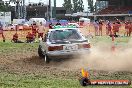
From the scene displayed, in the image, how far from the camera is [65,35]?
15203 millimetres

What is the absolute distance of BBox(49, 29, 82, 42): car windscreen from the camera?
49.3 ft

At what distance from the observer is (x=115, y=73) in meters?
11.3

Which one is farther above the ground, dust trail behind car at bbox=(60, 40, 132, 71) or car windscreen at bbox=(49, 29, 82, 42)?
car windscreen at bbox=(49, 29, 82, 42)

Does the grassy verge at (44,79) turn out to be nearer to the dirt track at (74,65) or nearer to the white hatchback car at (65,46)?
the dirt track at (74,65)

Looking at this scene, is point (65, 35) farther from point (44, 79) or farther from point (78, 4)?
point (78, 4)

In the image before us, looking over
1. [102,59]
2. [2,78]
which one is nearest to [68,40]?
[102,59]

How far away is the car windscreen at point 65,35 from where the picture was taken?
15.0 m

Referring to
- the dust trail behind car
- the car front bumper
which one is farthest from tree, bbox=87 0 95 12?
the car front bumper

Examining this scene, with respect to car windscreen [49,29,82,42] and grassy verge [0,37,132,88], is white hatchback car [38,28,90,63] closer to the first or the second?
car windscreen [49,29,82,42]

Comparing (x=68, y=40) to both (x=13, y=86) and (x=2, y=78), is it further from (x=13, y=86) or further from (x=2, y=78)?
(x=13, y=86)

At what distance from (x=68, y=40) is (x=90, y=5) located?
15475 cm

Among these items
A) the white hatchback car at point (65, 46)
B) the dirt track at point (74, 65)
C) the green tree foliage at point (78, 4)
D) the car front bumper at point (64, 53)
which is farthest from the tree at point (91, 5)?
the car front bumper at point (64, 53)

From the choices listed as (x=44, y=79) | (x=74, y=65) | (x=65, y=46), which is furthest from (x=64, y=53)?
(x=44, y=79)

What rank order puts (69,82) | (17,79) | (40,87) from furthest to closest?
1. (17,79)
2. (69,82)
3. (40,87)
